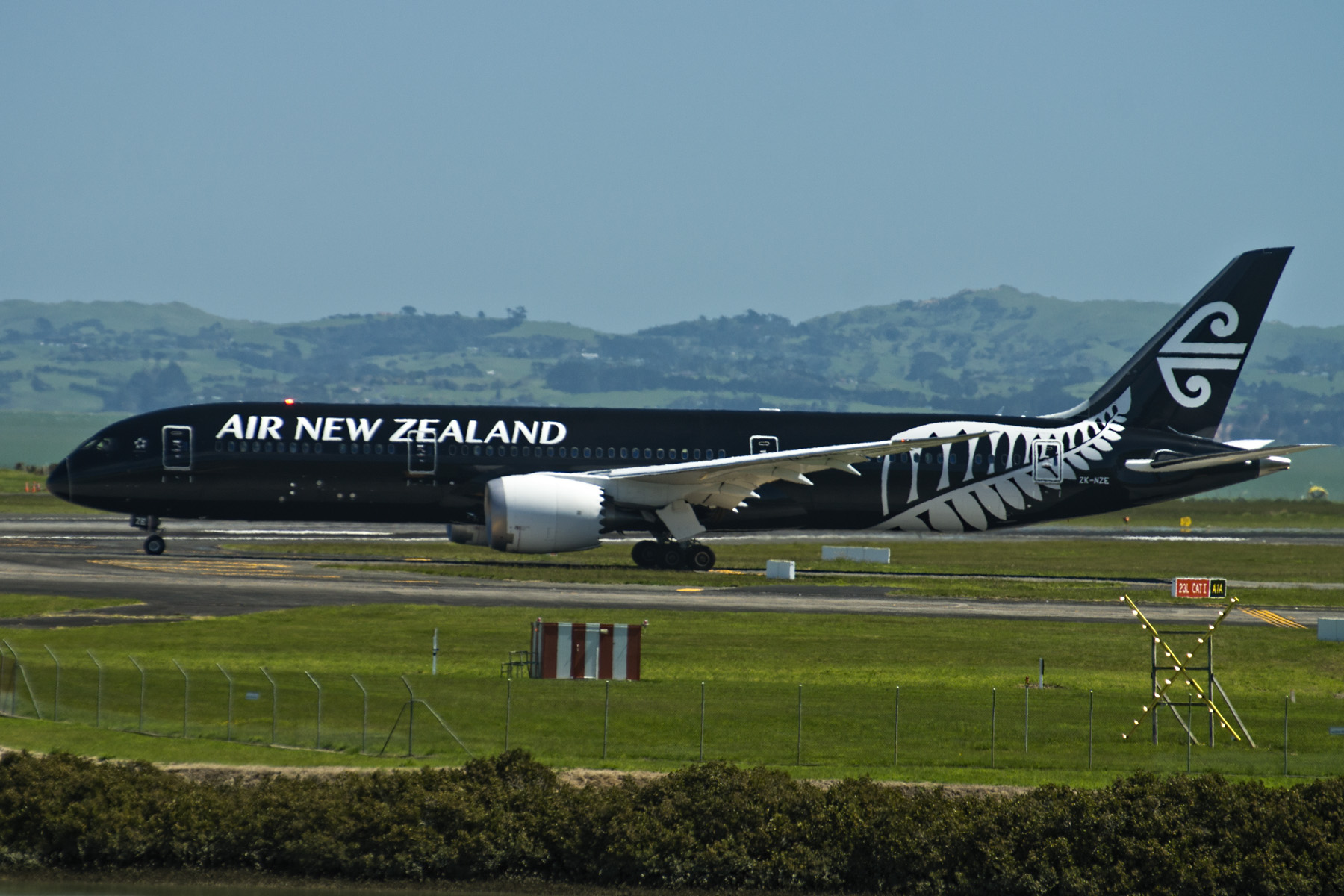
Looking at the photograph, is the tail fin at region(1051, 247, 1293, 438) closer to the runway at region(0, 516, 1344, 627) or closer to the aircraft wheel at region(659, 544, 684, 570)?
the runway at region(0, 516, 1344, 627)

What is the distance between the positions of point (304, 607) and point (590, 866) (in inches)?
927

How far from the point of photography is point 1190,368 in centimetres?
6122

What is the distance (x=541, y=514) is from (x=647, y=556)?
6.67 metres

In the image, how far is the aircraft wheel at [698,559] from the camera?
2334 inches

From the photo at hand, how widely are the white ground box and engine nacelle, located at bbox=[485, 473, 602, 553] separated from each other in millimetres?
17595

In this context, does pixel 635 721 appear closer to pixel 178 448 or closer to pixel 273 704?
pixel 273 704

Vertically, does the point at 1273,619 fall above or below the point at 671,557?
below

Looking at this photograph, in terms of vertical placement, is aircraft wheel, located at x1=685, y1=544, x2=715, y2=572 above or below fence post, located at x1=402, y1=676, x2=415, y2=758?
above

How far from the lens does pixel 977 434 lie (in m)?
58.5

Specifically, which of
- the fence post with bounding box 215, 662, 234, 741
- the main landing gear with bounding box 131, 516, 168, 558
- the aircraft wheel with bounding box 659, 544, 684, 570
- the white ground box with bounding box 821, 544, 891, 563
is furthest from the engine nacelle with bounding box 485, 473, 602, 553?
the fence post with bounding box 215, 662, 234, 741

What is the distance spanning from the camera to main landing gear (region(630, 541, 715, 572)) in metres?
59.2

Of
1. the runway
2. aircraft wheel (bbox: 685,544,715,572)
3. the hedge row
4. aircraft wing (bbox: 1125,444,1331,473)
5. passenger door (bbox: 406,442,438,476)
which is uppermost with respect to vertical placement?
aircraft wing (bbox: 1125,444,1331,473)

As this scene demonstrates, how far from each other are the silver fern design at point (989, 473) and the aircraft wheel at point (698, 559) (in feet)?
22.7

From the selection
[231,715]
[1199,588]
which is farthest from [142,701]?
[1199,588]
